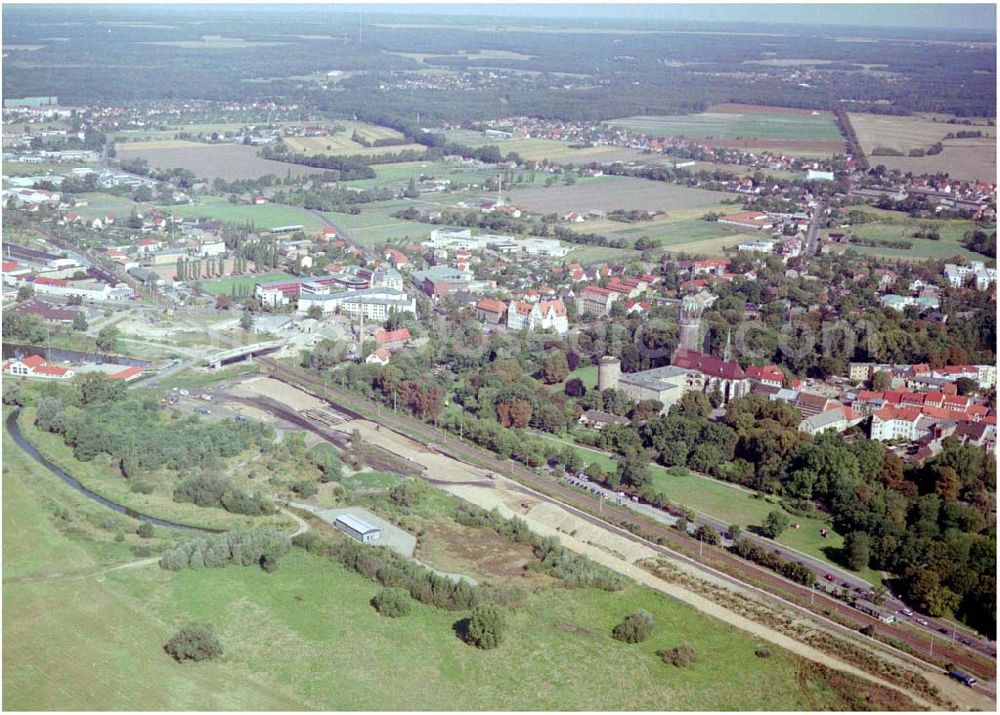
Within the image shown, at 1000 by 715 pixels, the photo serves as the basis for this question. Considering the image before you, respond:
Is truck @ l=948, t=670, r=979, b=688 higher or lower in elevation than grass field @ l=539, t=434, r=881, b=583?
higher

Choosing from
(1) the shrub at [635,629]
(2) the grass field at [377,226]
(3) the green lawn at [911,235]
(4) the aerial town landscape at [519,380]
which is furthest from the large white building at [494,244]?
(1) the shrub at [635,629]

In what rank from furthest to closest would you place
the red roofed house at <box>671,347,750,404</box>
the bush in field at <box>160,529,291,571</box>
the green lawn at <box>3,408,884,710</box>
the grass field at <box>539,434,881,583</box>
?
1. the red roofed house at <box>671,347,750,404</box>
2. the grass field at <box>539,434,881,583</box>
3. the bush in field at <box>160,529,291,571</box>
4. the green lawn at <box>3,408,884,710</box>

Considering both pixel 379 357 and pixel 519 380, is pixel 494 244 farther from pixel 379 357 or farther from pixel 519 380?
pixel 519 380

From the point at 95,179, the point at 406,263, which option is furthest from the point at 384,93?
the point at 406,263

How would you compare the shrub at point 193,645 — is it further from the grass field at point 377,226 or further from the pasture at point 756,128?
the pasture at point 756,128

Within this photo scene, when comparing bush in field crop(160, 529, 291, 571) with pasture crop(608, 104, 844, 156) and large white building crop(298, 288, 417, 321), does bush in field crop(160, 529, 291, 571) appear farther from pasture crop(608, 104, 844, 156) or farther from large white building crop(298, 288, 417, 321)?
pasture crop(608, 104, 844, 156)

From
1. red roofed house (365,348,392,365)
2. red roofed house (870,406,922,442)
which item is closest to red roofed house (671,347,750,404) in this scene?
red roofed house (870,406,922,442)

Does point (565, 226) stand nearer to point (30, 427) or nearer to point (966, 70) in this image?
point (966, 70)
